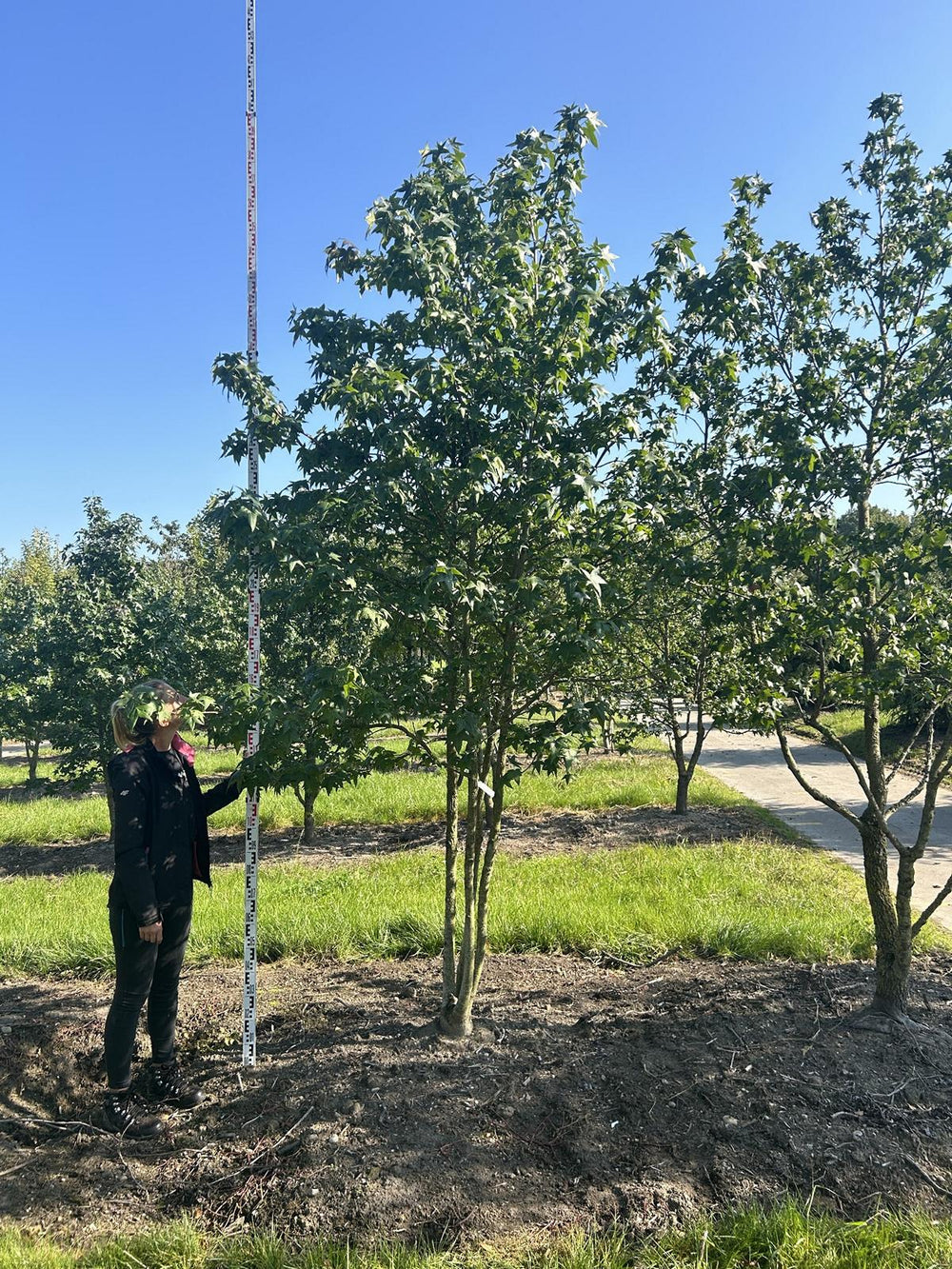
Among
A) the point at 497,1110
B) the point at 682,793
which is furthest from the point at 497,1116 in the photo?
the point at 682,793

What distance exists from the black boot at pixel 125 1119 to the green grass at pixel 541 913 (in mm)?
2115

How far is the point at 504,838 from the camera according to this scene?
33.3ft

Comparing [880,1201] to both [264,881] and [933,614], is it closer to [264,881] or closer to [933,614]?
[933,614]

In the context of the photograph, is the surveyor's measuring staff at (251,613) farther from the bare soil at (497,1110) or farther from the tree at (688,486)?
the tree at (688,486)

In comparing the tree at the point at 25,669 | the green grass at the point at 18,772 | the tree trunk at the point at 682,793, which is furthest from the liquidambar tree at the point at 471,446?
the green grass at the point at 18,772

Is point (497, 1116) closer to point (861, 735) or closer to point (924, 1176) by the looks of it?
point (924, 1176)

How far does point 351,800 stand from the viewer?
12.3m

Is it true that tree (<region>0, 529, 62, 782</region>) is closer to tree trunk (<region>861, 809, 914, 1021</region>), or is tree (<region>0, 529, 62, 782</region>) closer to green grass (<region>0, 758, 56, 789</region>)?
green grass (<region>0, 758, 56, 789</region>)

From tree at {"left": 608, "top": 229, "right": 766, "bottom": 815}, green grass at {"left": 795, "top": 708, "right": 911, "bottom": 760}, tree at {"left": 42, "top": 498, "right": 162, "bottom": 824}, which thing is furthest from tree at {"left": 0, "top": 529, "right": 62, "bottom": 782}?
green grass at {"left": 795, "top": 708, "right": 911, "bottom": 760}

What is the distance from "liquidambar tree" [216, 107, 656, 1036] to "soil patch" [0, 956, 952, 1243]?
1.39 meters

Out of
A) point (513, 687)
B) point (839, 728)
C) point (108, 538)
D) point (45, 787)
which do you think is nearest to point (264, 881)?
point (513, 687)

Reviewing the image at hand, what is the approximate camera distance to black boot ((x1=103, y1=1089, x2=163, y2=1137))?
3.37 m

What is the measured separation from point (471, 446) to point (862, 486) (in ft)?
6.97

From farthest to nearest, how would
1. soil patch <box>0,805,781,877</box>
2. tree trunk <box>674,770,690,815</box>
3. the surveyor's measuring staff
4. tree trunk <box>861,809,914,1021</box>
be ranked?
tree trunk <box>674,770,690,815</box> < soil patch <box>0,805,781,877</box> < tree trunk <box>861,809,914,1021</box> < the surveyor's measuring staff
